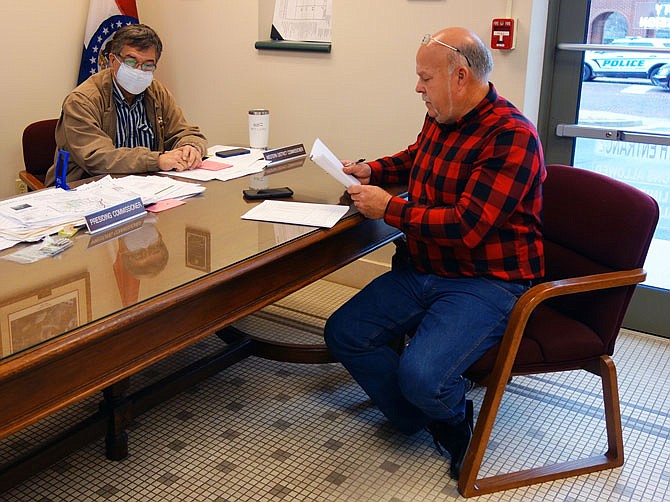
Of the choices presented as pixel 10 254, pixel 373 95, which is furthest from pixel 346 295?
pixel 10 254

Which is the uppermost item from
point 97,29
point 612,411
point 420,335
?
point 97,29

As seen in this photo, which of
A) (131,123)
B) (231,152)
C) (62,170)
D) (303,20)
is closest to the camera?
(62,170)

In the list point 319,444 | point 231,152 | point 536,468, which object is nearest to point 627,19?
point 231,152

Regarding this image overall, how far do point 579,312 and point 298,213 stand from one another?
0.86 m

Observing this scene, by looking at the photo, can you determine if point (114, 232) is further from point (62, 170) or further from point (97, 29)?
point (97, 29)

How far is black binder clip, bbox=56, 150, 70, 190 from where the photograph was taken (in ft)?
7.37

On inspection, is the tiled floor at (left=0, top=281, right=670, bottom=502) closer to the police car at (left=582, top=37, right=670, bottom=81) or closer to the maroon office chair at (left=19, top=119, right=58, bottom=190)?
the maroon office chair at (left=19, top=119, right=58, bottom=190)

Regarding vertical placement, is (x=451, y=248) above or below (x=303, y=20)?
below

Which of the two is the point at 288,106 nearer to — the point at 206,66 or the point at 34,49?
the point at 206,66

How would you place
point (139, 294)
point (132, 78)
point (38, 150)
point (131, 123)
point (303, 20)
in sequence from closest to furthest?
point (139, 294), point (132, 78), point (131, 123), point (38, 150), point (303, 20)

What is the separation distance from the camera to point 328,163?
87.9 inches

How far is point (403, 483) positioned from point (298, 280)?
0.67m

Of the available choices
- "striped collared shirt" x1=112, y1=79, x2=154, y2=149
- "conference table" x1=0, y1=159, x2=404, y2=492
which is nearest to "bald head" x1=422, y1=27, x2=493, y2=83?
"conference table" x1=0, y1=159, x2=404, y2=492

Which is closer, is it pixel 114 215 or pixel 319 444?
pixel 114 215
